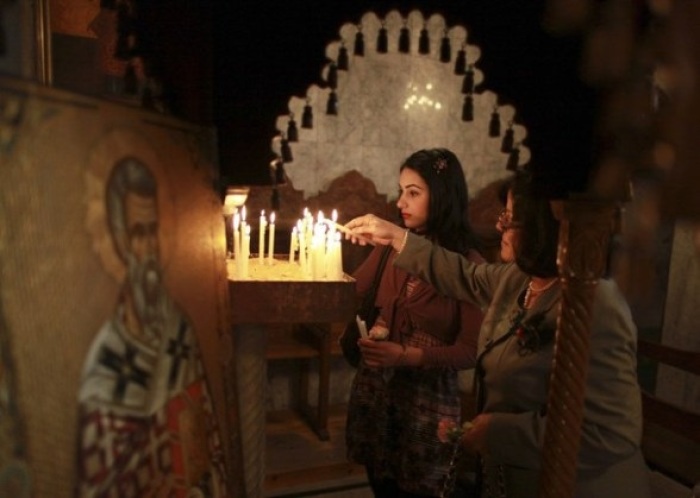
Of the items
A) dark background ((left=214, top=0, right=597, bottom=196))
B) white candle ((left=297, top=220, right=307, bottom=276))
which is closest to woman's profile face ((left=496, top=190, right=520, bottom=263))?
dark background ((left=214, top=0, right=597, bottom=196))

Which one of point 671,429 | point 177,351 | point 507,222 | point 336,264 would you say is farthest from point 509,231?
point 671,429

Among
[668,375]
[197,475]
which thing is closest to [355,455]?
[197,475]

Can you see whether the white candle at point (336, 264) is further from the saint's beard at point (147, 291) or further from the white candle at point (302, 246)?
the saint's beard at point (147, 291)

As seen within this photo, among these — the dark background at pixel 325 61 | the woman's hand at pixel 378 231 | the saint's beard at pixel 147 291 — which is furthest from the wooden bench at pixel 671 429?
the saint's beard at pixel 147 291

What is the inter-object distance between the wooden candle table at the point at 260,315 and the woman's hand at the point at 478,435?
49cm

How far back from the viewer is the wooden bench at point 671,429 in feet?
6.64

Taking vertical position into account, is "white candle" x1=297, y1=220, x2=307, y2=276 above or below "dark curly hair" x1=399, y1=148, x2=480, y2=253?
below

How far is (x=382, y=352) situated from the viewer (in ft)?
6.03

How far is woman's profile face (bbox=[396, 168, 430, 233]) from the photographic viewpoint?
1.88 m

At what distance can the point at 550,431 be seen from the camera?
1.11m

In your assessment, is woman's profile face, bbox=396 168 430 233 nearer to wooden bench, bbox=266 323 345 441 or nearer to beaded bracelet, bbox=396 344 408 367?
beaded bracelet, bbox=396 344 408 367

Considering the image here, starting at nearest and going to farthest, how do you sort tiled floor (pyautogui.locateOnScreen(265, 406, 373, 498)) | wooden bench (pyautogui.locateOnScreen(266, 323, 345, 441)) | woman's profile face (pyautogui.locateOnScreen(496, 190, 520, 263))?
1. woman's profile face (pyautogui.locateOnScreen(496, 190, 520, 263))
2. tiled floor (pyautogui.locateOnScreen(265, 406, 373, 498))
3. wooden bench (pyautogui.locateOnScreen(266, 323, 345, 441))

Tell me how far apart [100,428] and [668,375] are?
4.44 meters

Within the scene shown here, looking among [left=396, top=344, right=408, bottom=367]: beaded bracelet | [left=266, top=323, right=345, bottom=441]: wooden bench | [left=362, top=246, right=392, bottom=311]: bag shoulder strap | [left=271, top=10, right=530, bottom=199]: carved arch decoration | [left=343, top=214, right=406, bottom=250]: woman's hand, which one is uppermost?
[left=271, top=10, right=530, bottom=199]: carved arch decoration
